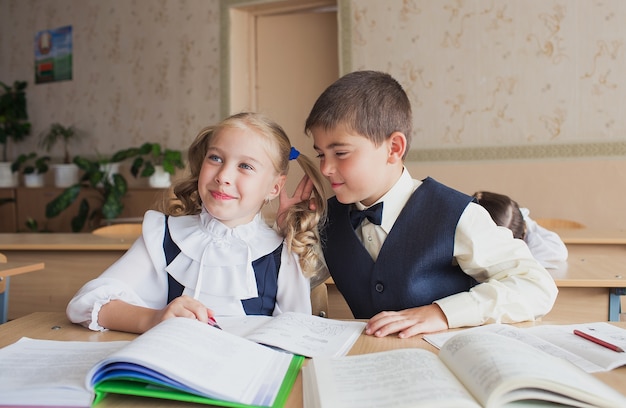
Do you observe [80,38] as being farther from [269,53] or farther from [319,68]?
[319,68]

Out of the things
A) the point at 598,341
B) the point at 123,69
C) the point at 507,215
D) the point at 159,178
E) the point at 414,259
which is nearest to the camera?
the point at 598,341

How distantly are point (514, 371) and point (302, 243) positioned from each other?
79cm

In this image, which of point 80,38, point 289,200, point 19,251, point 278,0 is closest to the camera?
point 289,200

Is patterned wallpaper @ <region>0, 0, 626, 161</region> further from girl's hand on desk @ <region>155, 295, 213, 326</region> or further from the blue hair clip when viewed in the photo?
girl's hand on desk @ <region>155, 295, 213, 326</region>

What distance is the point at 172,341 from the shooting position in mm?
764

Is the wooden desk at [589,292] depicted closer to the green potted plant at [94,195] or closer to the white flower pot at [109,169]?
the green potted plant at [94,195]

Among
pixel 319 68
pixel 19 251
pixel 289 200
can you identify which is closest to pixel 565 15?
pixel 319 68

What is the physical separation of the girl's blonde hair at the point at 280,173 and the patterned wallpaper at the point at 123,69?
3.90m

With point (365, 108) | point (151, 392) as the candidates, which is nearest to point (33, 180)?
point (365, 108)

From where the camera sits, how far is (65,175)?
5.76 metres

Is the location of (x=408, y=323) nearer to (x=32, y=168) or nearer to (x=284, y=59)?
(x=284, y=59)

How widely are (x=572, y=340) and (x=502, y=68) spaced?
12.5ft

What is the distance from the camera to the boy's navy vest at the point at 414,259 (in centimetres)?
132

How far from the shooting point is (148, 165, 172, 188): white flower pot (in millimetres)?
5402
